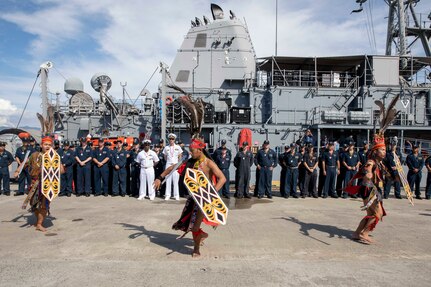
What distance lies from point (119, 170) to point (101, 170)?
553 mm

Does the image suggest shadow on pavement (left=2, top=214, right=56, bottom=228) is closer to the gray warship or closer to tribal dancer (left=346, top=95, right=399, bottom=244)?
tribal dancer (left=346, top=95, right=399, bottom=244)

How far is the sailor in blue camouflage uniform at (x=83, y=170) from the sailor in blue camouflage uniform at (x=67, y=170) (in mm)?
180

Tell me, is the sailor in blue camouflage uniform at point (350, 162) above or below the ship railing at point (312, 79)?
below

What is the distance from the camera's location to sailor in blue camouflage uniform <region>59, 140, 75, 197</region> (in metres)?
9.95

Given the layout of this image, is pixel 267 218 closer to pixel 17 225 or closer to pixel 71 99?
pixel 17 225

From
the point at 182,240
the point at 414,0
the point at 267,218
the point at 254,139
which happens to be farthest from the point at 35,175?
the point at 414,0

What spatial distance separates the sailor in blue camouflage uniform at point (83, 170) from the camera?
397 inches

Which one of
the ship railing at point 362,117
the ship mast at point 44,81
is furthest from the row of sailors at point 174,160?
the ship railing at point 362,117

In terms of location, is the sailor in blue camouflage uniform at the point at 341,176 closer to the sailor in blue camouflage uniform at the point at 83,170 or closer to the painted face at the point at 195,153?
the painted face at the point at 195,153

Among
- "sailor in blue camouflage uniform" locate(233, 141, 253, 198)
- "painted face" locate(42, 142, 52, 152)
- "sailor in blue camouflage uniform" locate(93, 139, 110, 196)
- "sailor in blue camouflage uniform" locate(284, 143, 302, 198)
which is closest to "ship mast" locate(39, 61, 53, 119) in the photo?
"sailor in blue camouflage uniform" locate(93, 139, 110, 196)

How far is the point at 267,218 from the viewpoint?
729 cm

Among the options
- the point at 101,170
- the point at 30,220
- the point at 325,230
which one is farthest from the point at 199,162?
the point at 101,170

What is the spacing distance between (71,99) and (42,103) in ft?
21.7

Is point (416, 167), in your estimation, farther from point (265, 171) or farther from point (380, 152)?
point (380, 152)
